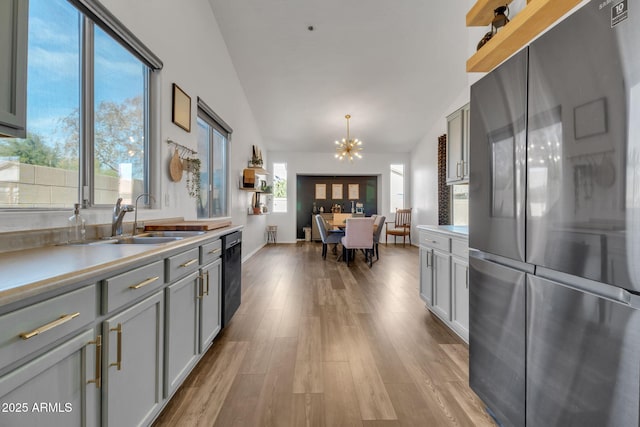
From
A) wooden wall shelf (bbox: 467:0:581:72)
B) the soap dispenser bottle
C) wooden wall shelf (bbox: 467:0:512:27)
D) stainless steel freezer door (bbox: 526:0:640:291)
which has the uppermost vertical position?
wooden wall shelf (bbox: 467:0:512:27)

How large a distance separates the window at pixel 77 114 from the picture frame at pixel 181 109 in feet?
1.19

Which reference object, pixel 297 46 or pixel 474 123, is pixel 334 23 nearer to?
pixel 297 46

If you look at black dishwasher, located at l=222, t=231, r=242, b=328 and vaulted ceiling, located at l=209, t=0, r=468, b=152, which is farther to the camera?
vaulted ceiling, located at l=209, t=0, r=468, b=152

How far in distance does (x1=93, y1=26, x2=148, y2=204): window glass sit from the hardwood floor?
4.76 ft

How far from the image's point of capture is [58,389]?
31.6 inches

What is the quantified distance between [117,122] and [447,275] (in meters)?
2.92

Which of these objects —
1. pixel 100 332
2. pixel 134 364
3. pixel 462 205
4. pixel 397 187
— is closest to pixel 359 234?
pixel 462 205

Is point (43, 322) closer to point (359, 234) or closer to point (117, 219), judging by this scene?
point (117, 219)

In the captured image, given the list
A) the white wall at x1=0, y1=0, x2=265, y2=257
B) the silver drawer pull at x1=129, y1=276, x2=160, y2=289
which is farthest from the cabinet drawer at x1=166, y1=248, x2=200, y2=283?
the white wall at x1=0, y1=0, x2=265, y2=257

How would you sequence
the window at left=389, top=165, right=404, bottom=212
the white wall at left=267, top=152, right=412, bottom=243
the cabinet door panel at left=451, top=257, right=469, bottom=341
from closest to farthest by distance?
1. the cabinet door panel at left=451, top=257, right=469, bottom=341
2. the white wall at left=267, top=152, right=412, bottom=243
3. the window at left=389, top=165, right=404, bottom=212

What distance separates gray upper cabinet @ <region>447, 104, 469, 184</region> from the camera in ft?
8.70

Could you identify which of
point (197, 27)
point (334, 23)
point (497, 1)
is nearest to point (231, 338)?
point (497, 1)

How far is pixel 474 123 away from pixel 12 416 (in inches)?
79.0

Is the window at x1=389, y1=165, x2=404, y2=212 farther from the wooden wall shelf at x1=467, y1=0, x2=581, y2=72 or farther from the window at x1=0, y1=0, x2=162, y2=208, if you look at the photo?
the window at x1=0, y1=0, x2=162, y2=208
